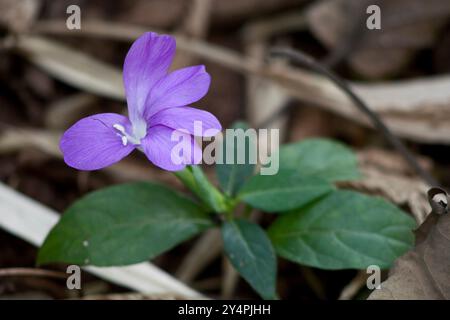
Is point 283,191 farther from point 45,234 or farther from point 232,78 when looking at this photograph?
point 232,78

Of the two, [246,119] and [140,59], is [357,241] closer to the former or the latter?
[140,59]

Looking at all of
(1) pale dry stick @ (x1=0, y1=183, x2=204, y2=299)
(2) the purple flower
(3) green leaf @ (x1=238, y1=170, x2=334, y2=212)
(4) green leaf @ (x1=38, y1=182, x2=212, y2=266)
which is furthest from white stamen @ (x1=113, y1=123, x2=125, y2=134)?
(1) pale dry stick @ (x1=0, y1=183, x2=204, y2=299)

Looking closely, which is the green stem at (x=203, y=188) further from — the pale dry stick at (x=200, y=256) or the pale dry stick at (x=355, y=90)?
the pale dry stick at (x=355, y=90)

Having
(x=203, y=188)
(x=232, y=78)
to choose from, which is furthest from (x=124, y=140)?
(x=232, y=78)

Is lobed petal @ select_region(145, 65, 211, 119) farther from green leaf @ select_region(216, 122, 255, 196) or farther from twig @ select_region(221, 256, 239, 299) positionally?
twig @ select_region(221, 256, 239, 299)

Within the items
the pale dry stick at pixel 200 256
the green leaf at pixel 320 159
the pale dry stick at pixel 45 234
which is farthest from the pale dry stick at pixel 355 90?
the pale dry stick at pixel 45 234

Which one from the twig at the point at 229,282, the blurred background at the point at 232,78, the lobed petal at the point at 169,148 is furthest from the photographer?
the blurred background at the point at 232,78
